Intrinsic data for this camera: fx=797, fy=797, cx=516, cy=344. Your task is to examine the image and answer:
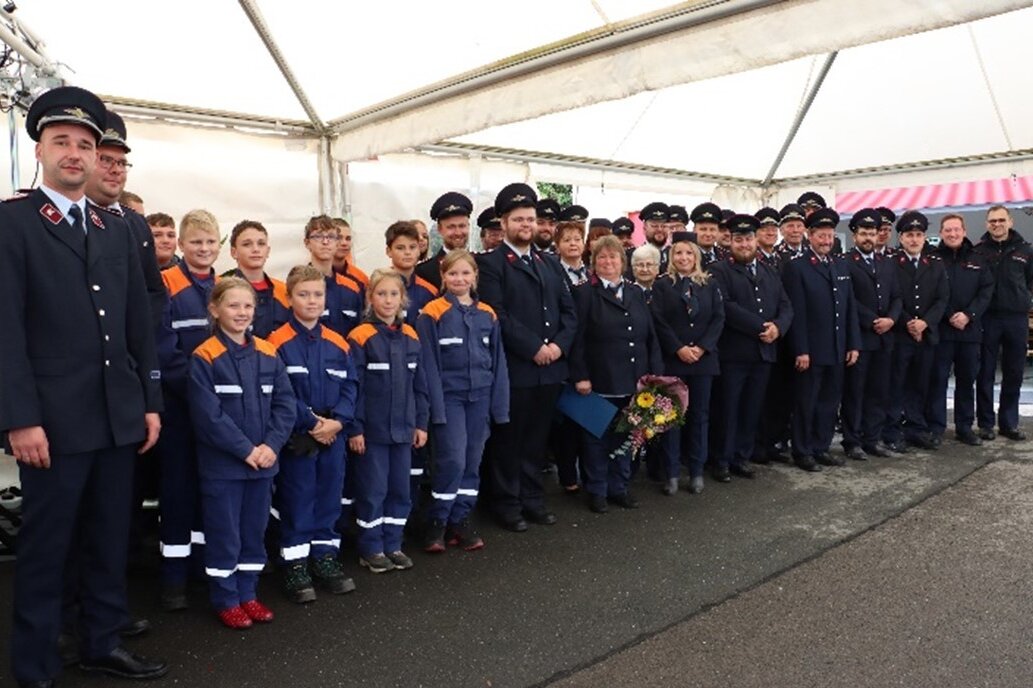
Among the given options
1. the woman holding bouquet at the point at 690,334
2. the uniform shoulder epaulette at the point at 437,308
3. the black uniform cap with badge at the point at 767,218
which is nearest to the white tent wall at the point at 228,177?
the uniform shoulder epaulette at the point at 437,308

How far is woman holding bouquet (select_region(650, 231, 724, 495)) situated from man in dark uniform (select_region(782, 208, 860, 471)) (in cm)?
94

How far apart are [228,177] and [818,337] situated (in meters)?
4.73

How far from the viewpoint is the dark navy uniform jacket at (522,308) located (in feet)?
15.5

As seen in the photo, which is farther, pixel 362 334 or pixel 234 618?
pixel 362 334

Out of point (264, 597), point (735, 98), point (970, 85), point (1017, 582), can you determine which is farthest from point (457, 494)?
point (970, 85)

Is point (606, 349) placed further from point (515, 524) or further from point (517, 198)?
point (515, 524)

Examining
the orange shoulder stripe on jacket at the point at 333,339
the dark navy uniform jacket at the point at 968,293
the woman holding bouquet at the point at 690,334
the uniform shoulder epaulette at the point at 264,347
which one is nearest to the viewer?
the uniform shoulder epaulette at the point at 264,347

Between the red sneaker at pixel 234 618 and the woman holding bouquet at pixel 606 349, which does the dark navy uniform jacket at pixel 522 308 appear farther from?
the red sneaker at pixel 234 618

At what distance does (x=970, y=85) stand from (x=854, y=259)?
2232mm

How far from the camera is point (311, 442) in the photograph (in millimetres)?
3695

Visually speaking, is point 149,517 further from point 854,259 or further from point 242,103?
point 854,259

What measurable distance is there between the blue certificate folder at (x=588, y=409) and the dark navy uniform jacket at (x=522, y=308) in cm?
32

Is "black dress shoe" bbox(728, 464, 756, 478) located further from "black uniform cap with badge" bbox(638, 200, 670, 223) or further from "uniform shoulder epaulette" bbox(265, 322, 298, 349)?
"uniform shoulder epaulette" bbox(265, 322, 298, 349)

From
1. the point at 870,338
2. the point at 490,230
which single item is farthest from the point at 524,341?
the point at 870,338
